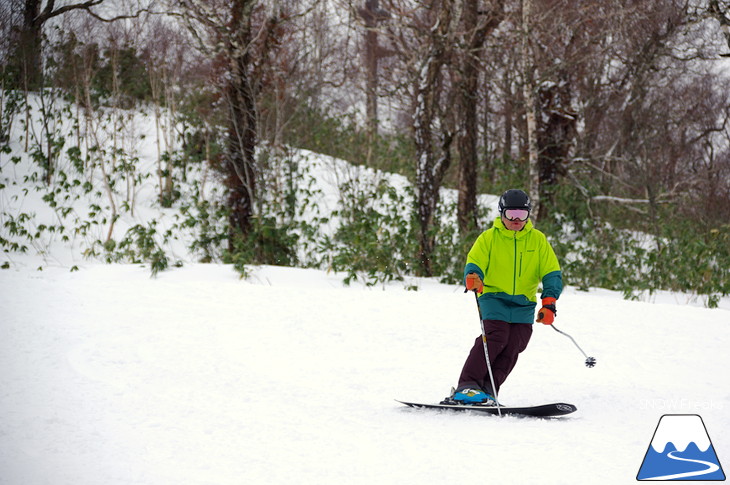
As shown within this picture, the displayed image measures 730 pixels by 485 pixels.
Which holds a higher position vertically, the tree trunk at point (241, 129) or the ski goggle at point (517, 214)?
the tree trunk at point (241, 129)

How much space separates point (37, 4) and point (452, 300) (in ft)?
28.8

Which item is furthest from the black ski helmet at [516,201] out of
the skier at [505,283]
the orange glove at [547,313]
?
the orange glove at [547,313]

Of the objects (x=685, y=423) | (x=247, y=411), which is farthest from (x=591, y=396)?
(x=247, y=411)

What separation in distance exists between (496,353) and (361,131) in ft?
43.2

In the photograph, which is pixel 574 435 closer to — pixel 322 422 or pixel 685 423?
pixel 685 423

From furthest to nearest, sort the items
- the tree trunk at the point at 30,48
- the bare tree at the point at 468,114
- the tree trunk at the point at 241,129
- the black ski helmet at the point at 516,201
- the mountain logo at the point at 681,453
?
the tree trunk at the point at 30,48
the bare tree at the point at 468,114
the tree trunk at the point at 241,129
the black ski helmet at the point at 516,201
the mountain logo at the point at 681,453

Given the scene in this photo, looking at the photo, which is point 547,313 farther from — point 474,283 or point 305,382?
point 305,382

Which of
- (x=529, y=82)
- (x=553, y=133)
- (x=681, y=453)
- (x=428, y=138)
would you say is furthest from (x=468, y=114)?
(x=681, y=453)

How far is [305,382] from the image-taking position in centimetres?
498

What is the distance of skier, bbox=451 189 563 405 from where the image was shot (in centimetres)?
428

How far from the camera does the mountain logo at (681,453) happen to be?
10.7 ft

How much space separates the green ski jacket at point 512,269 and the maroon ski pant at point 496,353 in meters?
0.07

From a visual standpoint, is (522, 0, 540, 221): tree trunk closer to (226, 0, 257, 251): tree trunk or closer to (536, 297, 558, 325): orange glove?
(226, 0, 257, 251): tree trunk

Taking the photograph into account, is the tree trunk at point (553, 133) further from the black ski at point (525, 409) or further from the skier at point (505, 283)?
the black ski at point (525, 409)
